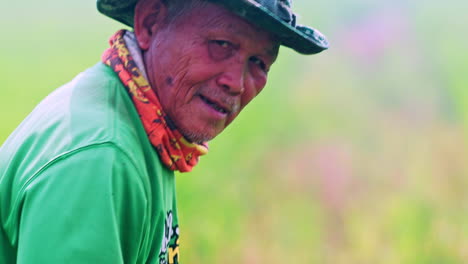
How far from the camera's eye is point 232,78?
49.5 inches

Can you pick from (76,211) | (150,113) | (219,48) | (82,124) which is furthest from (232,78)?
(76,211)

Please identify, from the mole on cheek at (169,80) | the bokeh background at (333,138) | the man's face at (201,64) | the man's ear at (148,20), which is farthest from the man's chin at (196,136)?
the bokeh background at (333,138)

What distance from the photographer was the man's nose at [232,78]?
1.25 metres

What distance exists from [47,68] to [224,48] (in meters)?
1.80

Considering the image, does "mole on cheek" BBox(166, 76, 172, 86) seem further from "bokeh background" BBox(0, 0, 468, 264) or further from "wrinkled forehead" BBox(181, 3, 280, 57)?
"bokeh background" BBox(0, 0, 468, 264)

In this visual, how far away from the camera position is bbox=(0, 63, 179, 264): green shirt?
34.5 inches

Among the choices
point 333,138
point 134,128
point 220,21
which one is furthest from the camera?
point 333,138

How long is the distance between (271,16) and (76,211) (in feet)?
1.88

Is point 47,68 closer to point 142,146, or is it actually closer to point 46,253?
point 142,146

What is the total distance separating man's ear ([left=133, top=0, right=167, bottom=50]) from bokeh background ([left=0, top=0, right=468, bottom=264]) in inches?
60.7

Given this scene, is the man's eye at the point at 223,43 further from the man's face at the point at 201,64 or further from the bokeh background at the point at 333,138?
the bokeh background at the point at 333,138

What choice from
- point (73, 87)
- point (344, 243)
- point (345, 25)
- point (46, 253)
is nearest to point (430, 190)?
point (344, 243)

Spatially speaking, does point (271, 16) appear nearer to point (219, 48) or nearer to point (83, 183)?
point (219, 48)

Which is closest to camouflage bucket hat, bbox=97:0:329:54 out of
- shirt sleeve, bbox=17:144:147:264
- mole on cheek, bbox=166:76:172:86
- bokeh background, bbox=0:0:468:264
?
mole on cheek, bbox=166:76:172:86
